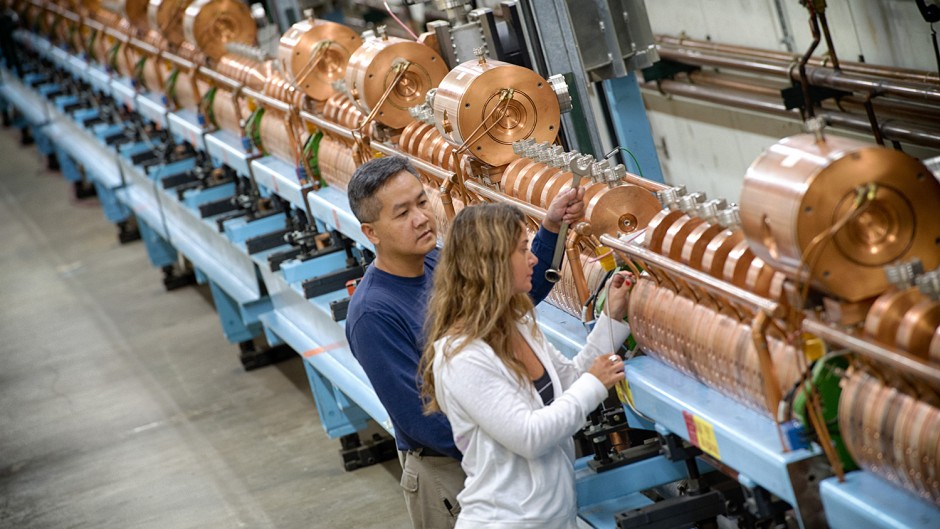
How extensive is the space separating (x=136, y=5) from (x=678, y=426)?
7.00m

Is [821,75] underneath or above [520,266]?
underneath

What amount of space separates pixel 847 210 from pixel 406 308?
3.31ft

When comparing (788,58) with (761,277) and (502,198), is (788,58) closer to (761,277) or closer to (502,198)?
(502,198)

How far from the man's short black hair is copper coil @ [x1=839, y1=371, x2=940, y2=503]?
1128mm

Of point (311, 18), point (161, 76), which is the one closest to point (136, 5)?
point (161, 76)

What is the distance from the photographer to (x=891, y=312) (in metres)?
2.03

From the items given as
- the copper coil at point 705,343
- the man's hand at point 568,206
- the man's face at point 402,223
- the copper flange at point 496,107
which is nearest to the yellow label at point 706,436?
the copper coil at point 705,343

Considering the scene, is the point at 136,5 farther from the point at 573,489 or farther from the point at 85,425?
the point at 573,489

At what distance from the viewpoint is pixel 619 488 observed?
9.48ft

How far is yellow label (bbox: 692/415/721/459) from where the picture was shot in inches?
95.3

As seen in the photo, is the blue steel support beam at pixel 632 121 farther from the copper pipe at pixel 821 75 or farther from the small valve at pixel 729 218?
the small valve at pixel 729 218

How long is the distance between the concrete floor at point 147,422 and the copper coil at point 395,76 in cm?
148

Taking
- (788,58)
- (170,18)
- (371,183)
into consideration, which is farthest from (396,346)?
(170,18)

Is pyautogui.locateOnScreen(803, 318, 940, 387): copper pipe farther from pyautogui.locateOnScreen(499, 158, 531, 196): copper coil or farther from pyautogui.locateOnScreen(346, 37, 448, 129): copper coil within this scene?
pyautogui.locateOnScreen(346, 37, 448, 129): copper coil
